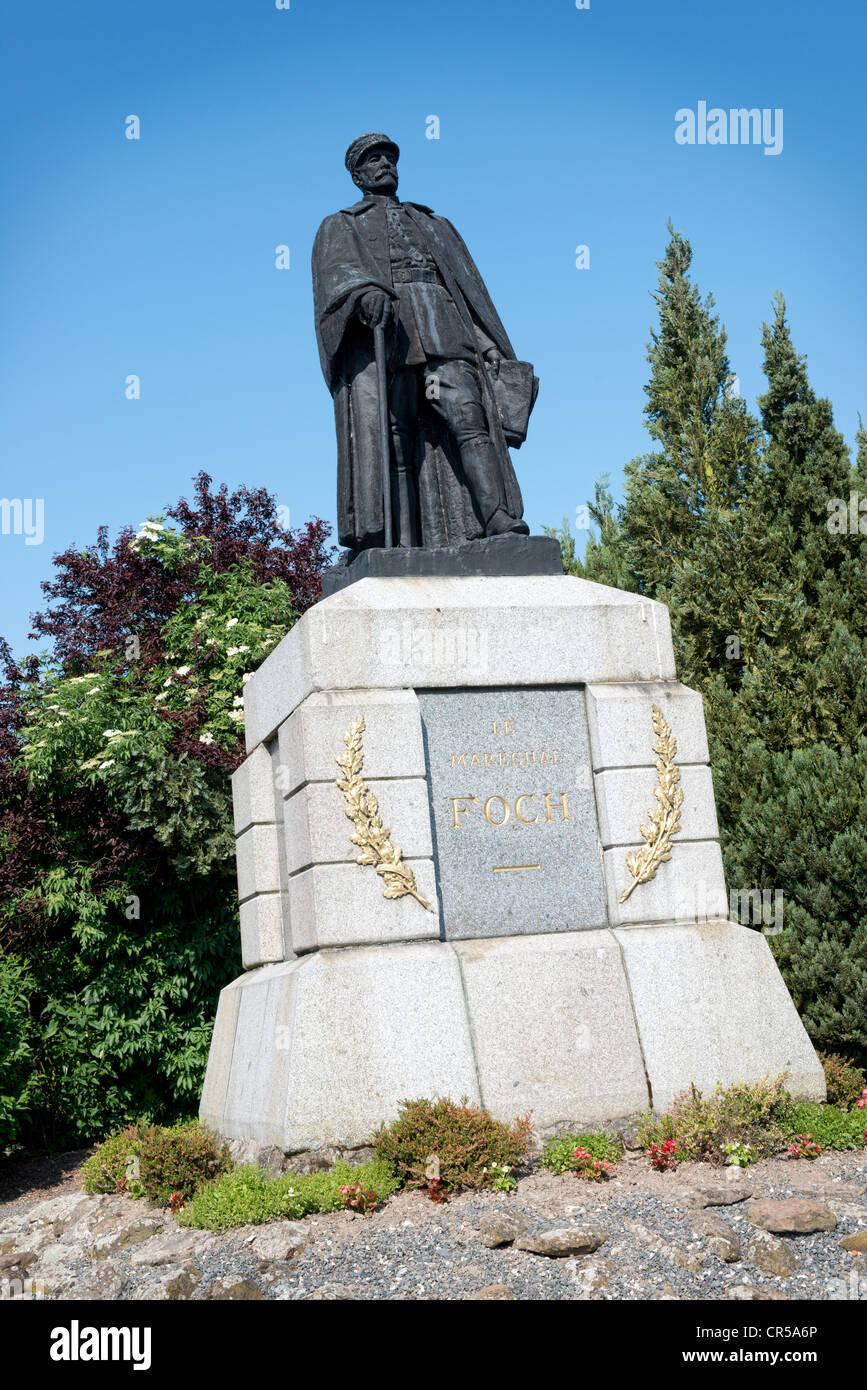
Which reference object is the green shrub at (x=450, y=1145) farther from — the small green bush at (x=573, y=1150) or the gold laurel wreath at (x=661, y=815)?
the gold laurel wreath at (x=661, y=815)

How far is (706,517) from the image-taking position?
14125mm

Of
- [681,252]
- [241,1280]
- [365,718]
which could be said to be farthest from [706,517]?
[241,1280]

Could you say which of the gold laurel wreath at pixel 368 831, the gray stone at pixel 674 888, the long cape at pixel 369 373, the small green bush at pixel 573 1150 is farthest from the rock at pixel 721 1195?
the long cape at pixel 369 373

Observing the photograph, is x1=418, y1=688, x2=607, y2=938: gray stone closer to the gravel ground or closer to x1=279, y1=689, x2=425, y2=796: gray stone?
x1=279, y1=689, x2=425, y2=796: gray stone

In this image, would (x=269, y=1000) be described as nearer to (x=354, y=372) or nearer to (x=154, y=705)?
(x=354, y=372)

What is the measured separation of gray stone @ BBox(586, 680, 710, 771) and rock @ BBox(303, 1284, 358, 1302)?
12.6 ft

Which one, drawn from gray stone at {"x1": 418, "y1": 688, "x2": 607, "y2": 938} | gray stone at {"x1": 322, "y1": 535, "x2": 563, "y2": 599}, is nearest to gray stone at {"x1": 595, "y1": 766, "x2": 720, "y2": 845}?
gray stone at {"x1": 418, "y1": 688, "x2": 607, "y2": 938}

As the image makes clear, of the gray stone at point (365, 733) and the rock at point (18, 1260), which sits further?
the gray stone at point (365, 733)

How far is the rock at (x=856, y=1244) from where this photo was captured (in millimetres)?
5383

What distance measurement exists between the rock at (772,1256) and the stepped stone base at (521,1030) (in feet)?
6.12

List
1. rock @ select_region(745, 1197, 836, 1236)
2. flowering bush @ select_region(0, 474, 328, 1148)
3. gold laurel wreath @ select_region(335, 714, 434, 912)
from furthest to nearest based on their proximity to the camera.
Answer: flowering bush @ select_region(0, 474, 328, 1148), gold laurel wreath @ select_region(335, 714, 434, 912), rock @ select_region(745, 1197, 836, 1236)

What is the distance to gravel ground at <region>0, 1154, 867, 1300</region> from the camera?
5.12 meters

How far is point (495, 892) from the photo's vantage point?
25.7ft

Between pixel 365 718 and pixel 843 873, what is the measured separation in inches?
190
